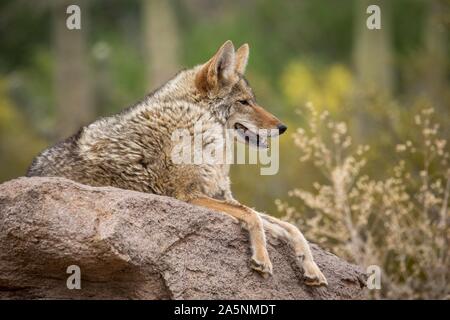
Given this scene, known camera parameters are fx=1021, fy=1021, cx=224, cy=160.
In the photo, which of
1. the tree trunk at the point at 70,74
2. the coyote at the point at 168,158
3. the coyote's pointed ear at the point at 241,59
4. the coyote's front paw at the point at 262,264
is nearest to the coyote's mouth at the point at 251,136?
the coyote at the point at 168,158

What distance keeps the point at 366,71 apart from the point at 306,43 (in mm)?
14355

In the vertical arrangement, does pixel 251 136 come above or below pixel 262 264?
above

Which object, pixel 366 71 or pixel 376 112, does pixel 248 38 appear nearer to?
pixel 366 71

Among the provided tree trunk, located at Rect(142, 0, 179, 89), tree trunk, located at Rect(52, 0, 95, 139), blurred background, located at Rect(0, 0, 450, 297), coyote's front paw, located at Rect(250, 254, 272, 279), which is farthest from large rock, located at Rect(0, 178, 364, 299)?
tree trunk, located at Rect(142, 0, 179, 89)

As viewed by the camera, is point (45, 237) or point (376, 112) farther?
point (376, 112)

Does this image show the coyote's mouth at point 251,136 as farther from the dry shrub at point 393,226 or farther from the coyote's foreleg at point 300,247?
the dry shrub at point 393,226

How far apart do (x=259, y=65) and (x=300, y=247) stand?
99.6ft

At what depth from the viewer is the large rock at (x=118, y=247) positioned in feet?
21.5

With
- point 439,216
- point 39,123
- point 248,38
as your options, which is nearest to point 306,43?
point 248,38

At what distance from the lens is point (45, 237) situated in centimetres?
657

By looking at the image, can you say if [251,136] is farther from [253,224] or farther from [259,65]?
[259,65]

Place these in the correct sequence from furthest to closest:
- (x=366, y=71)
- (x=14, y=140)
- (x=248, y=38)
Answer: (x=248, y=38), (x=14, y=140), (x=366, y=71)

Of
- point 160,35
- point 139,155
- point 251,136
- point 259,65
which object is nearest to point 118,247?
point 139,155

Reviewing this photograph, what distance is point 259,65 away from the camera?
3731 centimetres
